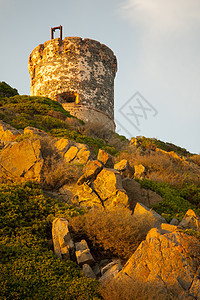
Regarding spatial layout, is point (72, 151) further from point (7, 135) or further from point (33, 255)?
point (33, 255)

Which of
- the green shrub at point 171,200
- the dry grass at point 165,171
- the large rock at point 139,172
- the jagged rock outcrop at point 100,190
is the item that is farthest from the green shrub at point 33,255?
the dry grass at point 165,171

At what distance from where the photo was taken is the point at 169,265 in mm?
4660

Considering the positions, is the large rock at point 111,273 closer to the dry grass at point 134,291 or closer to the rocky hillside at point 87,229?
the rocky hillside at point 87,229

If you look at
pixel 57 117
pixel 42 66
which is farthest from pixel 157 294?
pixel 42 66

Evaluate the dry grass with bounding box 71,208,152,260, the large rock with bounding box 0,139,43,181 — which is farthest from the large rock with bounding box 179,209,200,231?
the large rock with bounding box 0,139,43,181

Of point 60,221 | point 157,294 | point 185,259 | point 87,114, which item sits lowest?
point 60,221

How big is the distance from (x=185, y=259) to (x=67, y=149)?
20.5ft

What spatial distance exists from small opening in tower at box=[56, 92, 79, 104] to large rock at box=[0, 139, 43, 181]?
14.0m

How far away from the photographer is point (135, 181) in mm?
9156

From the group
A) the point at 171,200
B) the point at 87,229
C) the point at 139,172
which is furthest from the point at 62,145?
the point at 87,229

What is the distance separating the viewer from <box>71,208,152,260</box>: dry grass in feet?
18.8

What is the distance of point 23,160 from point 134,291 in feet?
18.1

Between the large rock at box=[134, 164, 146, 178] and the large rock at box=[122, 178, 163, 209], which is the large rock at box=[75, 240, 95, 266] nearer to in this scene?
the large rock at box=[122, 178, 163, 209]

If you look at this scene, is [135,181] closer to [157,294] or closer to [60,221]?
[60,221]
